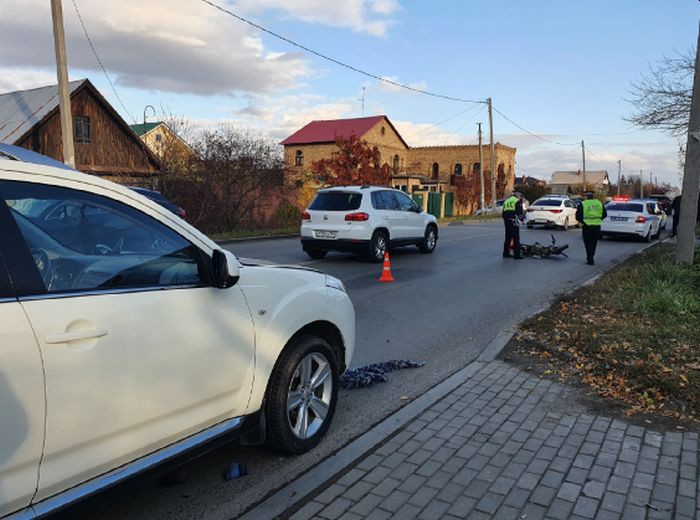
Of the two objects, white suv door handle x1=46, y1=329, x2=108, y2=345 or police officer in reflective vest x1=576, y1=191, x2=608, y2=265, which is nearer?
white suv door handle x1=46, y1=329, x2=108, y2=345

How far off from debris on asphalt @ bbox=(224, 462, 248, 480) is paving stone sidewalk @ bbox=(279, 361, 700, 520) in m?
0.51

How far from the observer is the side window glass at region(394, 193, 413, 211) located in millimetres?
14319

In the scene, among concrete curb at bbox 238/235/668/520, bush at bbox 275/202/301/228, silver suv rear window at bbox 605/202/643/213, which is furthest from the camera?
bush at bbox 275/202/301/228

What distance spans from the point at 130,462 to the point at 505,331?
16.4 ft

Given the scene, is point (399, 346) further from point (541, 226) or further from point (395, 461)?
point (541, 226)

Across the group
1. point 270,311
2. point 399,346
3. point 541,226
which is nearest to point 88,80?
point 541,226

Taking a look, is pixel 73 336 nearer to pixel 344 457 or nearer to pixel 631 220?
pixel 344 457

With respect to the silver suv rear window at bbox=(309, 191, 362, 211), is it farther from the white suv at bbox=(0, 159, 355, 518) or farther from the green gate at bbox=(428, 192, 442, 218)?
the green gate at bbox=(428, 192, 442, 218)

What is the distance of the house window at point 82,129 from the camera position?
30.5 m

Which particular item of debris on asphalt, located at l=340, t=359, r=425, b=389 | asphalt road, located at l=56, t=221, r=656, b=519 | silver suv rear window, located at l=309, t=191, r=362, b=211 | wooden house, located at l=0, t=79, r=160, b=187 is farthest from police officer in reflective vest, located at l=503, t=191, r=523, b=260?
wooden house, located at l=0, t=79, r=160, b=187

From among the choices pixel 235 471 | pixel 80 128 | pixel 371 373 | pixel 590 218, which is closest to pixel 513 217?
pixel 590 218

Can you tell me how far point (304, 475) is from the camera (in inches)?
135

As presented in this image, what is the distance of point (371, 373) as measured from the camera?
205 inches

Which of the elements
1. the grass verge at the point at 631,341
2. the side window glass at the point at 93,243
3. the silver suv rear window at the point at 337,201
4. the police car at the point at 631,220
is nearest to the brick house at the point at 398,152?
the police car at the point at 631,220
